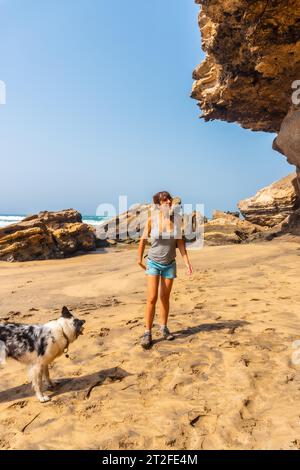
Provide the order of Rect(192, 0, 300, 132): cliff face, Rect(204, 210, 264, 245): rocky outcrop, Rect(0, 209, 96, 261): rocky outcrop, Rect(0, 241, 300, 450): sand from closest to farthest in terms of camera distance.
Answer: Rect(0, 241, 300, 450): sand → Rect(192, 0, 300, 132): cliff face → Rect(0, 209, 96, 261): rocky outcrop → Rect(204, 210, 264, 245): rocky outcrop

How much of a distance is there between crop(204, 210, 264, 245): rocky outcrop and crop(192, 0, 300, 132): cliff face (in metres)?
7.17

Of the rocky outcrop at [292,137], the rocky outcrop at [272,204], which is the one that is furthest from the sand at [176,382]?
the rocky outcrop at [272,204]

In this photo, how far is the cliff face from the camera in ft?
43.8

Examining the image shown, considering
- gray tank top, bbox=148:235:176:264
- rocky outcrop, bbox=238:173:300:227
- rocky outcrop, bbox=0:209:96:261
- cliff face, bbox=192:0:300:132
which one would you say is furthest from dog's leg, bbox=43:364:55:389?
rocky outcrop, bbox=238:173:300:227

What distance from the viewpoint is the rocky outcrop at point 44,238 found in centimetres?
2067

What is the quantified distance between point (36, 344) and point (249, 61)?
17191 mm

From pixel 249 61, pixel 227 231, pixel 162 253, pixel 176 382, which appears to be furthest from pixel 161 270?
pixel 227 231

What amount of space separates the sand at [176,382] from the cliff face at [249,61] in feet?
34.8

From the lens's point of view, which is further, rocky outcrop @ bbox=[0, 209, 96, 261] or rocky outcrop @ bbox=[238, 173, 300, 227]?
rocky outcrop @ bbox=[238, 173, 300, 227]

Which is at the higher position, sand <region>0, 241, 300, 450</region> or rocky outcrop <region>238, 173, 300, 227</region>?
rocky outcrop <region>238, 173, 300, 227</region>

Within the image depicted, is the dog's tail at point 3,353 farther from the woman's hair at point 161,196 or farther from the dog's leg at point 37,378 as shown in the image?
the woman's hair at point 161,196

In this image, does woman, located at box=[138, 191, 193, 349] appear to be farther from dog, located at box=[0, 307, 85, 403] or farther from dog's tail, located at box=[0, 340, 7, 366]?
dog's tail, located at box=[0, 340, 7, 366]

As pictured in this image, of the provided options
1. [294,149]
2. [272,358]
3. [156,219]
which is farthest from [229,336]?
[294,149]

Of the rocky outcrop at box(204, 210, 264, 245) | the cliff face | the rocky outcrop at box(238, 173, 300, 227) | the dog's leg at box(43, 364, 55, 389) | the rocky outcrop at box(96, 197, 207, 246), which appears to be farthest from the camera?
the rocky outcrop at box(96, 197, 207, 246)
